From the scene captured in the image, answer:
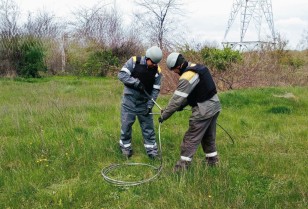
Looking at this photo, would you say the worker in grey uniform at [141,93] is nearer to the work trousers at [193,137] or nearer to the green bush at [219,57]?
the work trousers at [193,137]

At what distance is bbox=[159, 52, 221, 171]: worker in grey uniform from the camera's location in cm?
450

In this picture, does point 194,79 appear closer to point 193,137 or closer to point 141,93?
point 193,137

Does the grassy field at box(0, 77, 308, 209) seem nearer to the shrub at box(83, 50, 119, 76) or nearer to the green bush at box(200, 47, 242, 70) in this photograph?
the green bush at box(200, 47, 242, 70)

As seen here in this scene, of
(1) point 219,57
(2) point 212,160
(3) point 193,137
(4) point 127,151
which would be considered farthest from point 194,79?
(1) point 219,57

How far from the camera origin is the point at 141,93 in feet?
17.6

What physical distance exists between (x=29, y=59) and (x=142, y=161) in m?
15.6

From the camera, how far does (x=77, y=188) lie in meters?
4.18

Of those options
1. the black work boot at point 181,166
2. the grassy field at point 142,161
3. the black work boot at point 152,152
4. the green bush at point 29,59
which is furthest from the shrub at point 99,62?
the black work boot at point 181,166

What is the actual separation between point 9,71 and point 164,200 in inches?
700

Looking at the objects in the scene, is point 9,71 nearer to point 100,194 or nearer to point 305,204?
point 100,194

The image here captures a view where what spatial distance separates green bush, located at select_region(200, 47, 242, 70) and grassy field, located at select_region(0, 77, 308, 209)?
13.6 ft

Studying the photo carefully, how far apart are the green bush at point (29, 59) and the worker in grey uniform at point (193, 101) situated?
16.1 meters

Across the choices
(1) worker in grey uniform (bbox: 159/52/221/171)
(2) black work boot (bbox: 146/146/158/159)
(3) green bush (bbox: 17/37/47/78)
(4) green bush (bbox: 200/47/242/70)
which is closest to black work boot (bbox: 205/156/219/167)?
(1) worker in grey uniform (bbox: 159/52/221/171)

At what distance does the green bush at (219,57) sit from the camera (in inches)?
497
